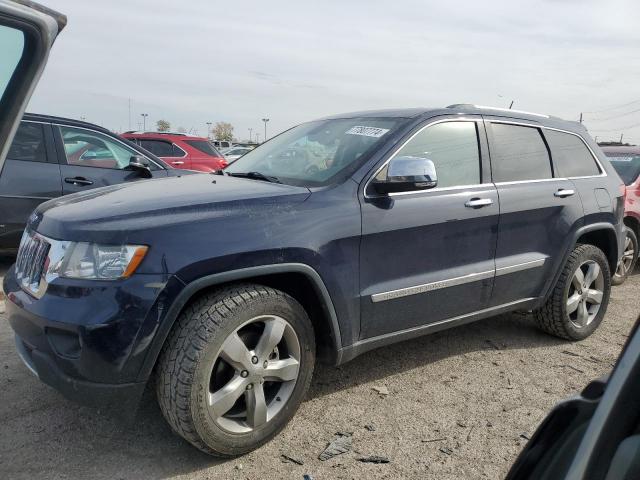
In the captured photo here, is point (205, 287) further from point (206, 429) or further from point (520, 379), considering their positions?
point (520, 379)

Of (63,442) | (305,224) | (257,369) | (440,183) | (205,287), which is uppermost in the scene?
(440,183)

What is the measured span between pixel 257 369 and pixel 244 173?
144cm

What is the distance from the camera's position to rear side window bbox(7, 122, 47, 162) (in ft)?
18.2

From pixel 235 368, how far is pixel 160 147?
897 centimetres

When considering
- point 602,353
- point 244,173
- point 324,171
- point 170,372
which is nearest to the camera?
point 170,372

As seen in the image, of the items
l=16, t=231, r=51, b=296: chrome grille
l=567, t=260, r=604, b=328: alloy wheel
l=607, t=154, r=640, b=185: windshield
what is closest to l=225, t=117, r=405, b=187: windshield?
l=16, t=231, r=51, b=296: chrome grille

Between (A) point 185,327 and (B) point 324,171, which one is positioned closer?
(A) point 185,327

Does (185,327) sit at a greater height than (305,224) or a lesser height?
lesser

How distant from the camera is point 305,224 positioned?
2.69 m

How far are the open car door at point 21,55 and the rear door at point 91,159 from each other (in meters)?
4.51

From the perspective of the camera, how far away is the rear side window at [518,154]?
366 centimetres

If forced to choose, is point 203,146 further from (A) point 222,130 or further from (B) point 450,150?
(A) point 222,130

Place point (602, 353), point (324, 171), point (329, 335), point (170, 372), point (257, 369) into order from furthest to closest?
point (602, 353)
point (324, 171)
point (329, 335)
point (257, 369)
point (170, 372)

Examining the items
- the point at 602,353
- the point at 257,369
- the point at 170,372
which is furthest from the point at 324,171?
the point at 602,353
